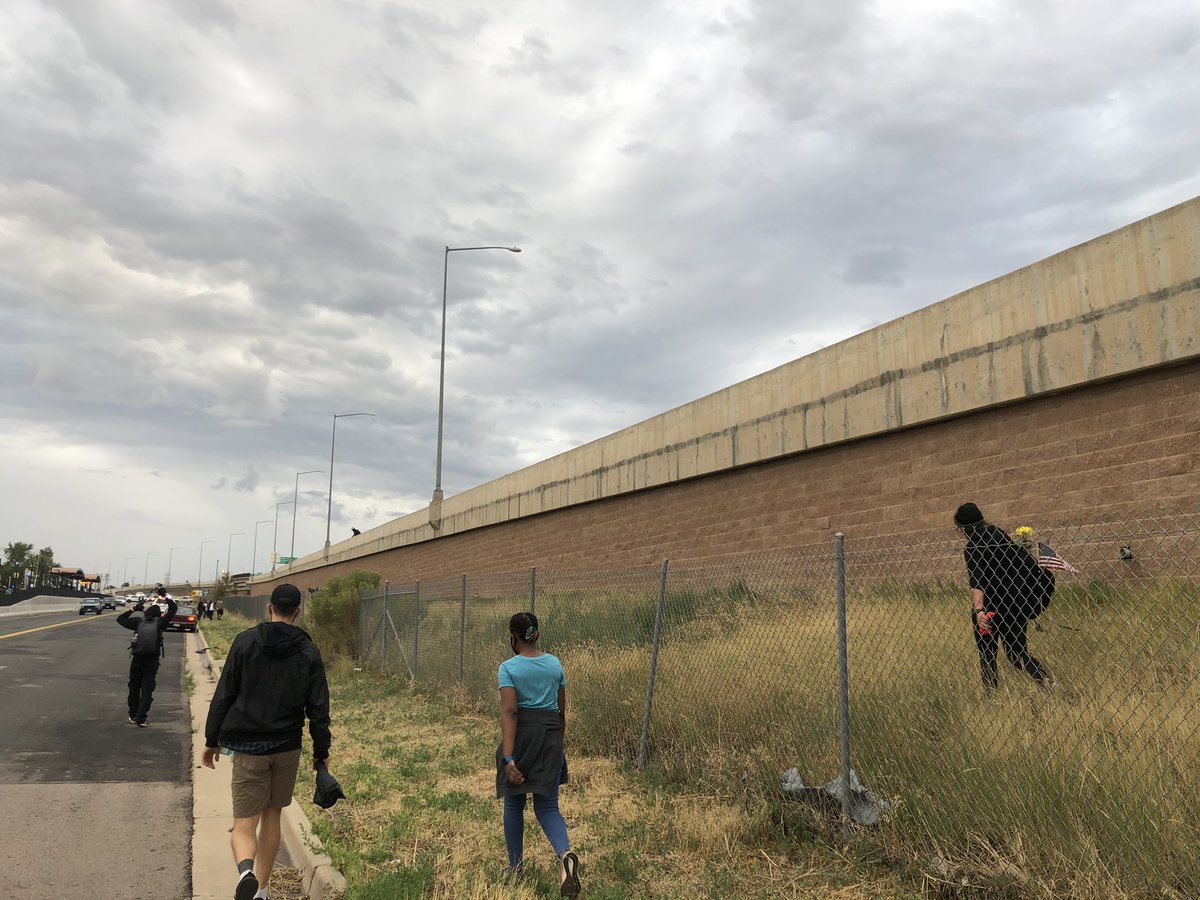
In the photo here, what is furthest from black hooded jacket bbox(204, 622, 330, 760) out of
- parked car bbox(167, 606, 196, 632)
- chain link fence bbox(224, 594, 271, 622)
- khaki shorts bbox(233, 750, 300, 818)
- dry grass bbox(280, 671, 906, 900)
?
chain link fence bbox(224, 594, 271, 622)

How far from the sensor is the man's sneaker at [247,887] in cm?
455

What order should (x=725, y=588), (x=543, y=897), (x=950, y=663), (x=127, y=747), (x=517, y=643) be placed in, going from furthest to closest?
(x=725, y=588) < (x=127, y=747) < (x=950, y=663) < (x=517, y=643) < (x=543, y=897)

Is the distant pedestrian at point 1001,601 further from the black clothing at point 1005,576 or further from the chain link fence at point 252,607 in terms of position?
the chain link fence at point 252,607

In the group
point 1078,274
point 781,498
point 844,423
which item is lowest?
point 781,498

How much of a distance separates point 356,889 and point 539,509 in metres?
17.3

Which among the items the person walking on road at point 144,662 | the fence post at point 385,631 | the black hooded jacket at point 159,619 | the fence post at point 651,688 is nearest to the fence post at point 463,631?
the black hooded jacket at point 159,619

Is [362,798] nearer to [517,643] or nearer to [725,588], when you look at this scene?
[517,643]

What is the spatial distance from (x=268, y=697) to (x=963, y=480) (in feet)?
27.1

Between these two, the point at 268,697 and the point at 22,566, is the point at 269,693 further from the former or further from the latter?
the point at 22,566

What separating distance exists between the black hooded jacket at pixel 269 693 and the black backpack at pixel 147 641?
7.26m

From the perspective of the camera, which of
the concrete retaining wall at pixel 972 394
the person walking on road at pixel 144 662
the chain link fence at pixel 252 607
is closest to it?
the concrete retaining wall at pixel 972 394

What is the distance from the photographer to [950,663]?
5.65 metres

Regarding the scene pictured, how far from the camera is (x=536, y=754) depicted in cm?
496

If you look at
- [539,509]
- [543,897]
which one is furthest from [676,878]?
[539,509]
